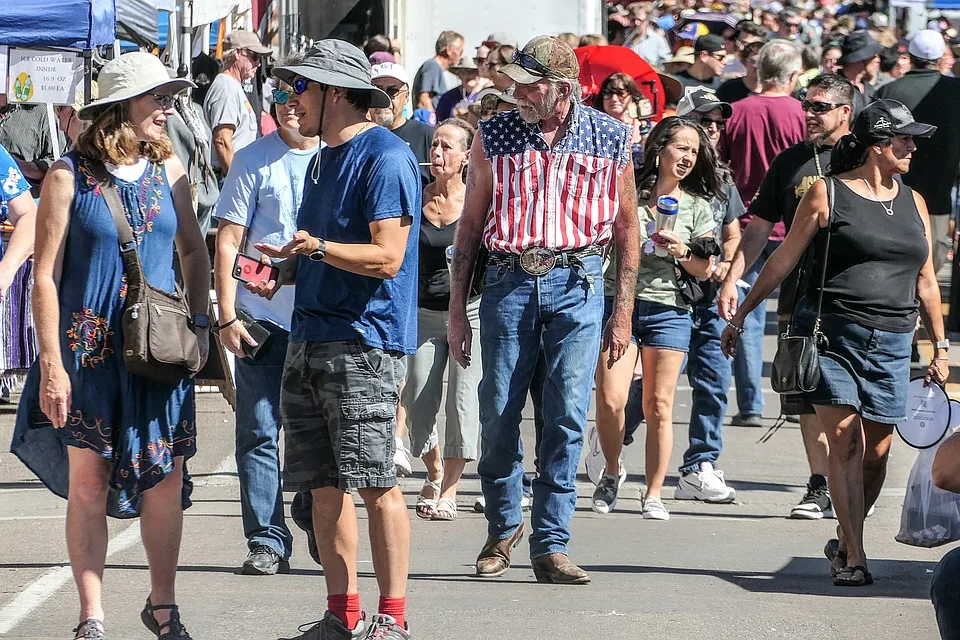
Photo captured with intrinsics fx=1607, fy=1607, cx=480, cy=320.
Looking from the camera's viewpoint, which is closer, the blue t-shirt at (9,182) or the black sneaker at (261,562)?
the black sneaker at (261,562)

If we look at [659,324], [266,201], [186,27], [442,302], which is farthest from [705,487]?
[186,27]

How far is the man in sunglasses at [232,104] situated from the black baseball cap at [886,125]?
677 centimetres

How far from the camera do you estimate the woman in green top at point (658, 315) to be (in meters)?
7.61

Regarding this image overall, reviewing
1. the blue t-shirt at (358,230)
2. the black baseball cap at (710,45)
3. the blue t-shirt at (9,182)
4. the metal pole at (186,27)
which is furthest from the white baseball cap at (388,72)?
the black baseball cap at (710,45)

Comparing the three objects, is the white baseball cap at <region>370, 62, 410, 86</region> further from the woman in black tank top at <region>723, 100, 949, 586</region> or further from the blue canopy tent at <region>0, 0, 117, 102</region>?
the blue canopy tent at <region>0, 0, 117, 102</region>

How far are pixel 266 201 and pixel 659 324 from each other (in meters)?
2.32

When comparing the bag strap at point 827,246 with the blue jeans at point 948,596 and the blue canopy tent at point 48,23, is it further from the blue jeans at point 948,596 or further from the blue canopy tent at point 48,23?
the blue canopy tent at point 48,23

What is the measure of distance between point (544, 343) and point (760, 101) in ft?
15.0

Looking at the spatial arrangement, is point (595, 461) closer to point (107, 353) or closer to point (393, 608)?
point (393, 608)

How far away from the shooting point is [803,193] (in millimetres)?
7508

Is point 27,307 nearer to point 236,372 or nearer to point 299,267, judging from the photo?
point 236,372

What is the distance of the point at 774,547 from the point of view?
691 centimetres

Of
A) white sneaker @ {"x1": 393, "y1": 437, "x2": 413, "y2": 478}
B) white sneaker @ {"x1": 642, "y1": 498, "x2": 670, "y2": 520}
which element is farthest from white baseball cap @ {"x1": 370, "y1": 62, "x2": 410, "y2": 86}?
white sneaker @ {"x1": 642, "y1": 498, "x2": 670, "y2": 520}

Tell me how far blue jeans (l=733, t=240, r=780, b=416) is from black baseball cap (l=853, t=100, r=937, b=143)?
10.7ft
